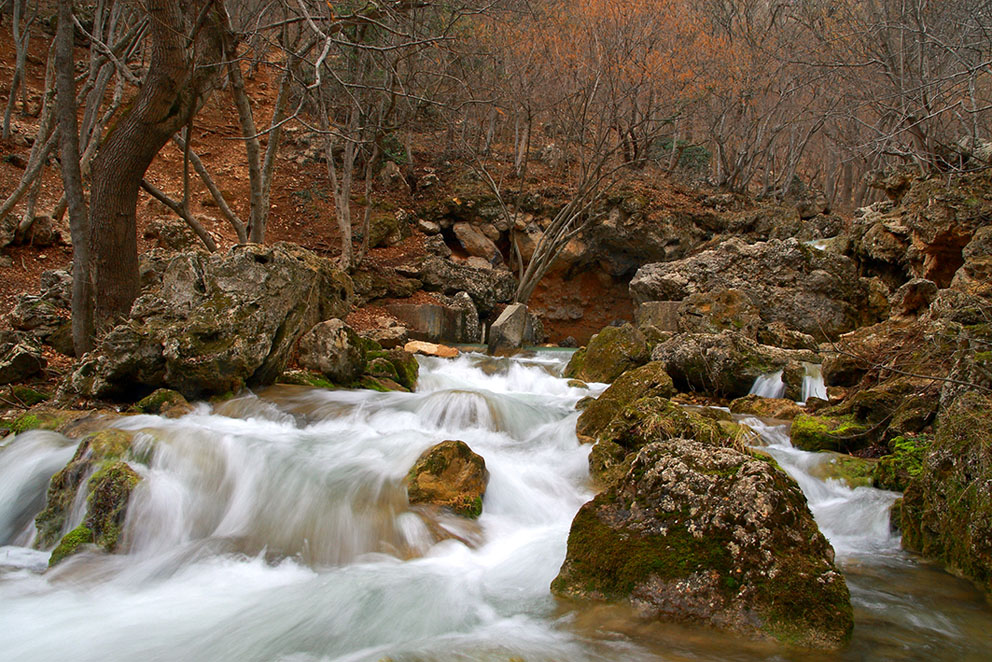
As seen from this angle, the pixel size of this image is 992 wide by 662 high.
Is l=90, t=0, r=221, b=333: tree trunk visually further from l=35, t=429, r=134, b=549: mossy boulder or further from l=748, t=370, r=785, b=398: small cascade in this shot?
l=748, t=370, r=785, b=398: small cascade

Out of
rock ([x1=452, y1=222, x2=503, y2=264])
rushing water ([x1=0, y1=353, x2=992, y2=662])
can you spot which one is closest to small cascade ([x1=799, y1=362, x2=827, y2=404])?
rushing water ([x1=0, y1=353, x2=992, y2=662])

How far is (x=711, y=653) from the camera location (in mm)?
2609

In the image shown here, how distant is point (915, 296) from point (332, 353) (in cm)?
954

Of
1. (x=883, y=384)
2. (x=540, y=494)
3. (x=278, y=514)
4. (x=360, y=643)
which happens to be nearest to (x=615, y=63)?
(x=883, y=384)

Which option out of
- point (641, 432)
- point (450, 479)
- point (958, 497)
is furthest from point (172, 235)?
point (958, 497)

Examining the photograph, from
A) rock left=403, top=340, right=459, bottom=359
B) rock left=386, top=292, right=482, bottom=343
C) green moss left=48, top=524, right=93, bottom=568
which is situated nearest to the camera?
green moss left=48, top=524, right=93, bottom=568

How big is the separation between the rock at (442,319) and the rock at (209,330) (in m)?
6.69

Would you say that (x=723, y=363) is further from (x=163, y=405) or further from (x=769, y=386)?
(x=163, y=405)

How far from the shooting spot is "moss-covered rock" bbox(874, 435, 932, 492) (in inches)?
187

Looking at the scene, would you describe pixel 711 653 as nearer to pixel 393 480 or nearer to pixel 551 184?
pixel 393 480

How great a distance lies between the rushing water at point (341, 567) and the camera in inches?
115

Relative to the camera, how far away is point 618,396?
692 centimetres

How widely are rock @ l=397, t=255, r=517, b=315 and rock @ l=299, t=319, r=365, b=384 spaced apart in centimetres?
829

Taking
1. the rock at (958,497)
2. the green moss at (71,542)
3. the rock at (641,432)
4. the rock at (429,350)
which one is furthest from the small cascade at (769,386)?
the green moss at (71,542)
